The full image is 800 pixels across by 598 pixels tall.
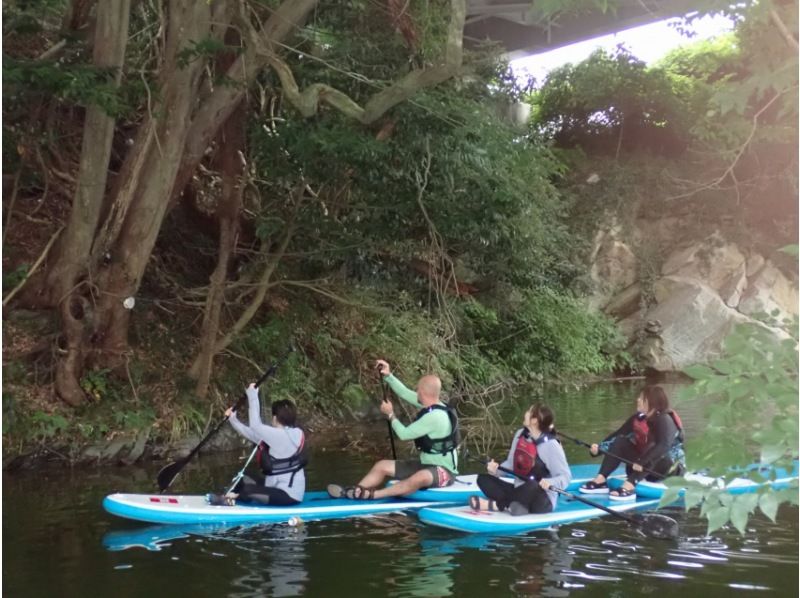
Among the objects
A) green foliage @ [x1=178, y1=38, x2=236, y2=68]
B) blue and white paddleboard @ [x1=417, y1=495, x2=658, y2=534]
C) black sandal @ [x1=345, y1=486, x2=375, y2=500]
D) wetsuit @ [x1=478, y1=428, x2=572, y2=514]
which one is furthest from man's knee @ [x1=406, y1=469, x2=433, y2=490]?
green foliage @ [x1=178, y1=38, x2=236, y2=68]

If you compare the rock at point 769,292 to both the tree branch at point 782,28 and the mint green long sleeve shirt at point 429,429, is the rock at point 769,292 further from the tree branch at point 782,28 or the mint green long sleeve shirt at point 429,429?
the tree branch at point 782,28

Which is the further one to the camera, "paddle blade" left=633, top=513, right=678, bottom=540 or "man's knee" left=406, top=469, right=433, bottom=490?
"man's knee" left=406, top=469, right=433, bottom=490

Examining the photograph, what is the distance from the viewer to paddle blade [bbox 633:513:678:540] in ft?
20.1

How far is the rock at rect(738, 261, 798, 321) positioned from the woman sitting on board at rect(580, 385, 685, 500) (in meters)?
12.6

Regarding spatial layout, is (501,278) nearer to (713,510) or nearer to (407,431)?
(407,431)

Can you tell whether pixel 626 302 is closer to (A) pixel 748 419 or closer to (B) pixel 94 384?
(B) pixel 94 384

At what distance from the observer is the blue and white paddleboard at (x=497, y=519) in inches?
253

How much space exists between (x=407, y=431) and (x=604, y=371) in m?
12.2

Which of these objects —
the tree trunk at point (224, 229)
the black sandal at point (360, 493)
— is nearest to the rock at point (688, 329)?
the tree trunk at point (224, 229)

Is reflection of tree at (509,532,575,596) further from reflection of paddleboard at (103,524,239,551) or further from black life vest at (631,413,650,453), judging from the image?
reflection of paddleboard at (103,524,239,551)

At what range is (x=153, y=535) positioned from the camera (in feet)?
20.7

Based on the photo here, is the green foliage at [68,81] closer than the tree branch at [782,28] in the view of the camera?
No

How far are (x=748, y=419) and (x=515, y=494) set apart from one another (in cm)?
435

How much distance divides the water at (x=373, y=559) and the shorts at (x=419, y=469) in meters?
0.48
